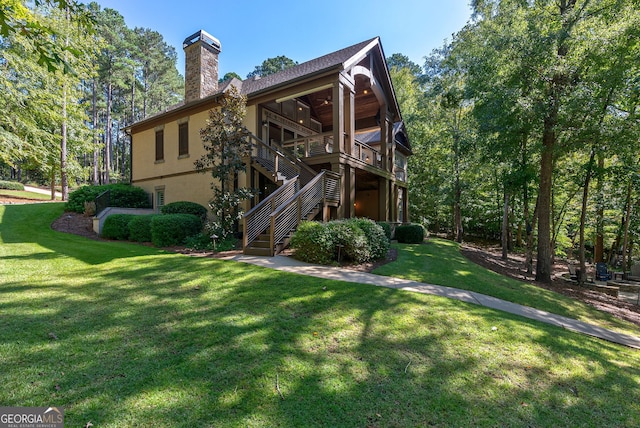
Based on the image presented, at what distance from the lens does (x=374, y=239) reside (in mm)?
8711

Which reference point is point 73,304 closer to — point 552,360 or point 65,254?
point 65,254

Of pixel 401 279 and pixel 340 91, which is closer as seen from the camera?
pixel 401 279

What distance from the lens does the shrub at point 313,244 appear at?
7.57 m

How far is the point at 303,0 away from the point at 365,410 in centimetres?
1503

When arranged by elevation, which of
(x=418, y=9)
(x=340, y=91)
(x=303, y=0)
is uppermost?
(x=303, y=0)

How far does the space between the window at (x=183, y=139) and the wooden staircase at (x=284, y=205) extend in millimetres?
5145

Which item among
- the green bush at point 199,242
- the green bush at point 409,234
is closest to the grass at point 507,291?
the green bush at point 199,242

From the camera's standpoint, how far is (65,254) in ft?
24.1

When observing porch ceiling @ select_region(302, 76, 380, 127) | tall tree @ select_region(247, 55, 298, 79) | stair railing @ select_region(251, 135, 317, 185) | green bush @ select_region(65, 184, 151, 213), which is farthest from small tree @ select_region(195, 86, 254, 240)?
tall tree @ select_region(247, 55, 298, 79)

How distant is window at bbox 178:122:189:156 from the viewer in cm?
1417

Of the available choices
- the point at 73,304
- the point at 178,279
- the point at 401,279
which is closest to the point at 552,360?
the point at 401,279

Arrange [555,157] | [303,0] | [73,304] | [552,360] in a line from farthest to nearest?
[303,0]
[555,157]
[73,304]
[552,360]

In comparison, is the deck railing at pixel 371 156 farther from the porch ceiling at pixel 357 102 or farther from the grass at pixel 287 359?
the grass at pixel 287 359

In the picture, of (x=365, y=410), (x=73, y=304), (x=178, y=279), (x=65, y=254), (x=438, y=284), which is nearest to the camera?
(x=365, y=410)
